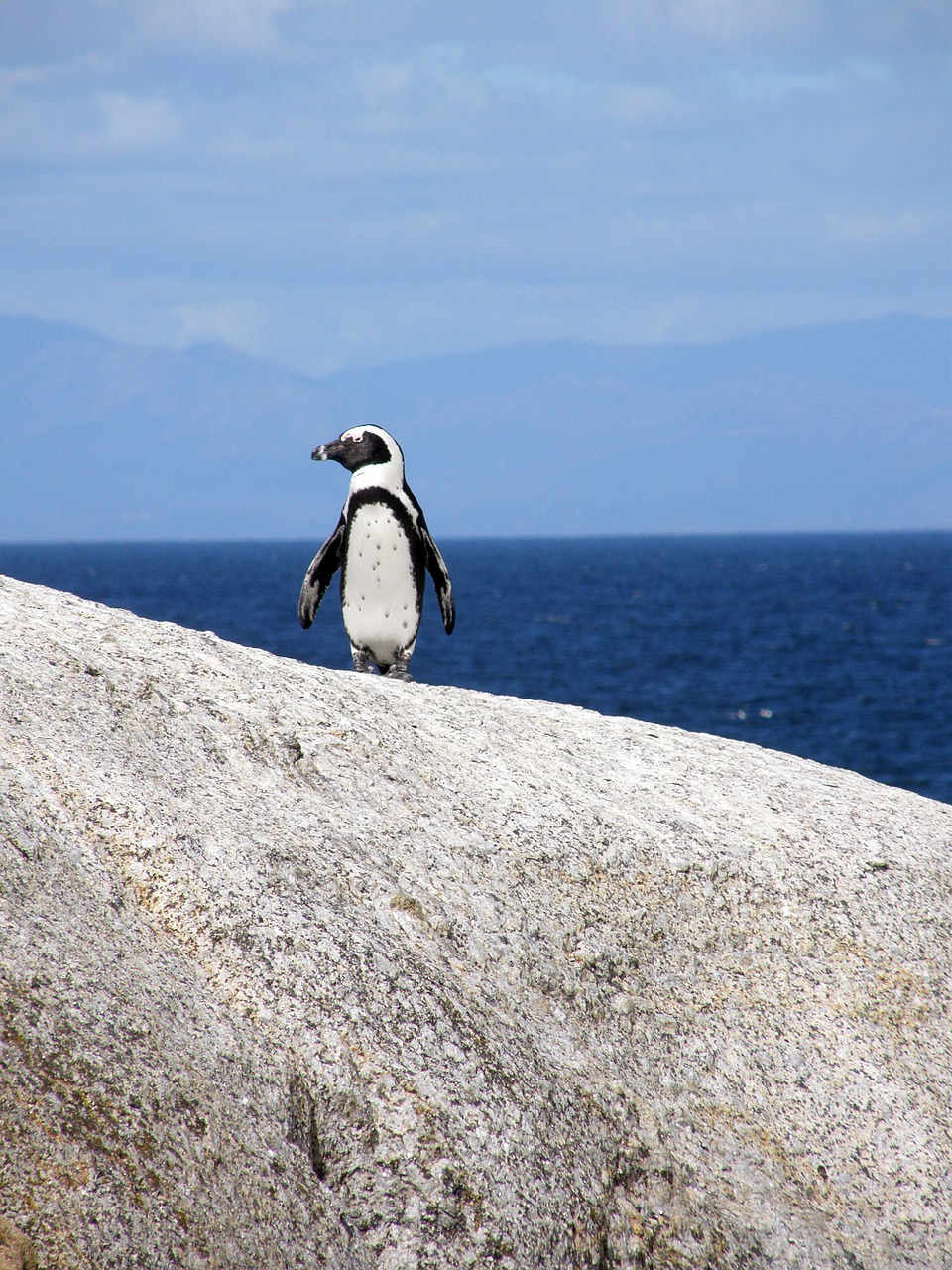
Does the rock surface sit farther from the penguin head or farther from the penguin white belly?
the penguin head

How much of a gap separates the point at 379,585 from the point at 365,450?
3.35ft

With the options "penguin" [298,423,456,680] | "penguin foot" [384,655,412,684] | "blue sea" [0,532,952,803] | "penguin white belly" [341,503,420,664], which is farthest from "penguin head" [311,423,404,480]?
"blue sea" [0,532,952,803]

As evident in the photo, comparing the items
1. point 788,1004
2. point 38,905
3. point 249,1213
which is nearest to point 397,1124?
point 249,1213

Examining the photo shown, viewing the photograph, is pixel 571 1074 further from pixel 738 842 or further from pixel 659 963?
pixel 738 842

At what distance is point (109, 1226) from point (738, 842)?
4.14 meters

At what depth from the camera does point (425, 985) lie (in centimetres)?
598

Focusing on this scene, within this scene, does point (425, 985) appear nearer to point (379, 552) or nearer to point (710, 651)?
point (379, 552)

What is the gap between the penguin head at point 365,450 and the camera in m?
10.0

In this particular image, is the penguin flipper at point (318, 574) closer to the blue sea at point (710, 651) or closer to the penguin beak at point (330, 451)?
the penguin beak at point (330, 451)

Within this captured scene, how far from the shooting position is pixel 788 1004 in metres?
6.92

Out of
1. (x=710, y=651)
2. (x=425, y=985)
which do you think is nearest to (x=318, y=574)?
(x=425, y=985)

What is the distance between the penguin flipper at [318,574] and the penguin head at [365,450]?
539 mm

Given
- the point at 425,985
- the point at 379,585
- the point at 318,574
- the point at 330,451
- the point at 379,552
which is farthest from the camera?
the point at 318,574

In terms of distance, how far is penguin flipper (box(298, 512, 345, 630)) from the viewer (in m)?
10.2
